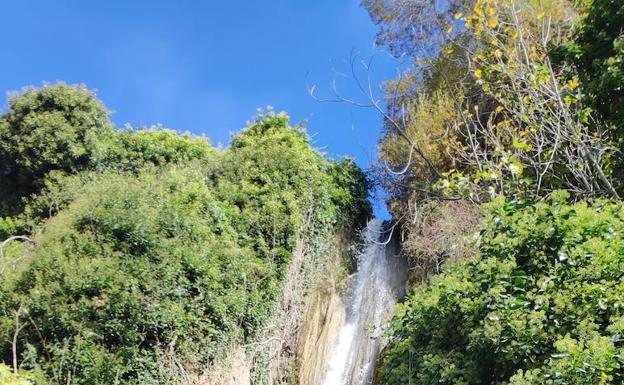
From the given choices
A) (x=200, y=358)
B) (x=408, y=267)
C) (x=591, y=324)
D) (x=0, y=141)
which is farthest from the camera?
(x=0, y=141)

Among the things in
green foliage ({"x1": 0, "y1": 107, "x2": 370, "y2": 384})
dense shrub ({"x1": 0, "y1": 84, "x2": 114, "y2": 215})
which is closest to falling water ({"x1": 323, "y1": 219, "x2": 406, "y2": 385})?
green foliage ({"x1": 0, "y1": 107, "x2": 370, "y2": 384})

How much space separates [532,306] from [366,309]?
7321 millimetres

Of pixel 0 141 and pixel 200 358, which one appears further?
pixel 0 141

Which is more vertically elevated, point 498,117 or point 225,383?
point 498,117

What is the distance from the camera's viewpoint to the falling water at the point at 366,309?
37.2 ft

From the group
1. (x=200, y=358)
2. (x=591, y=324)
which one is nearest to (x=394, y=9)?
(x=200, y=358)

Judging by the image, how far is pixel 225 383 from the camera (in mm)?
9258

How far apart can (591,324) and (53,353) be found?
6.27m

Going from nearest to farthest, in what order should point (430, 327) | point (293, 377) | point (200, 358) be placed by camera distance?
point (430, 327) → point (200, 358) → point (293, 377)

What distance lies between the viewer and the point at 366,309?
12.8 meters

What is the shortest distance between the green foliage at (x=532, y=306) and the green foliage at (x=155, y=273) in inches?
132

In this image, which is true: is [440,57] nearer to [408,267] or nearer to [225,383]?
[408,267]

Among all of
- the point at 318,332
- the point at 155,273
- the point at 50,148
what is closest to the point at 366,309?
the point at 318,332

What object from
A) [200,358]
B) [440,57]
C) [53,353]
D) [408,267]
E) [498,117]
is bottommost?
[53,353]
